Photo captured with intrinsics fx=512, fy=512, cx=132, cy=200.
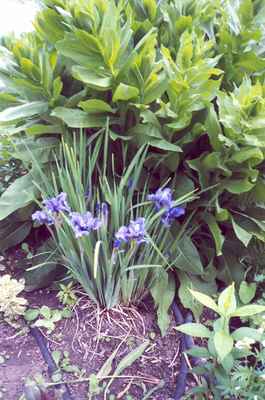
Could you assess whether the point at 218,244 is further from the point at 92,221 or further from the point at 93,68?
the point at 93,68

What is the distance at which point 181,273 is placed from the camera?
207 cm

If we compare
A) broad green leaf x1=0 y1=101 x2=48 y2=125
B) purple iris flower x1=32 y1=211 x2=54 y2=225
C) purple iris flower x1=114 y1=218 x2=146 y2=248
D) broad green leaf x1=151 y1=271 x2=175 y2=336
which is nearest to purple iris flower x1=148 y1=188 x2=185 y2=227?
purple iris flower x1=114 y1=218 x2=146 y2=248

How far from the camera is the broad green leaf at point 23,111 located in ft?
6.32

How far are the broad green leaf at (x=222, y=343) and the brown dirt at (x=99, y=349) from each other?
15.0 inches

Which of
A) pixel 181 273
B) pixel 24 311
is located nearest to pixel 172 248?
pixel 181 273

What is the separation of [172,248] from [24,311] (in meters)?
0.62

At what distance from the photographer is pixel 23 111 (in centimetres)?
195

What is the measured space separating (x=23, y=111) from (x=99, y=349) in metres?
0.93

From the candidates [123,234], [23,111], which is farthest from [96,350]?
[23,111]

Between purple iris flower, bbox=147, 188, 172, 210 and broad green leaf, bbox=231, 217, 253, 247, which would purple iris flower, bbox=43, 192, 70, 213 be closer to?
purple iris flower, bbox=147, 188, 172, 210

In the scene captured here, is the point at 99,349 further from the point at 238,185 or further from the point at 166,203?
the point at 238,185

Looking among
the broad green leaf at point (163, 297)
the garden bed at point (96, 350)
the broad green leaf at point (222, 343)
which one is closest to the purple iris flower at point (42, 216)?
the garden bed at point (96, 350)

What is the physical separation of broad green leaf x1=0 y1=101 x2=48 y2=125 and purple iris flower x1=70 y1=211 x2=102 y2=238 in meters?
0.48

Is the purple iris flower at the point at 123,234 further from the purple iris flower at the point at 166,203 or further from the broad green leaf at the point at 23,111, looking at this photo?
the broad green leaf at the point at 23,111
